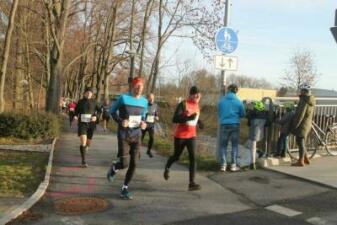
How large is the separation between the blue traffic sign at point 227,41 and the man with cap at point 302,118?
1741 mm

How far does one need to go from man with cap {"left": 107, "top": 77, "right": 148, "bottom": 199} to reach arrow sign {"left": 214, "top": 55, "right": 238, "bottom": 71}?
3.44 metres

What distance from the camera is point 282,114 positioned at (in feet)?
43.1

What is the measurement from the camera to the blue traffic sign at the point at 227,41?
12688 mm

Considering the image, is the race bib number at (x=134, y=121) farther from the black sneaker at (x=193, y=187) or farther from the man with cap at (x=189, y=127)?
the black sneaker at (x=193, y=187)

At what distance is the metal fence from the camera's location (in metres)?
12.9

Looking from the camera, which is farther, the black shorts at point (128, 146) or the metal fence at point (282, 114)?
the metal fence at point (282, 114)

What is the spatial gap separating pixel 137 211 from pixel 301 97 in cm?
514

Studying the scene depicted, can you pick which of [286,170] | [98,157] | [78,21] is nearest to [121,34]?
[78,21]

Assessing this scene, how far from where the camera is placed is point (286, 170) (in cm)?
1191

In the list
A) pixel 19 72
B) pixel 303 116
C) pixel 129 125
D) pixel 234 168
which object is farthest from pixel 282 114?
pixel 19 72

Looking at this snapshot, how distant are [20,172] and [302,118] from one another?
596 centimetres

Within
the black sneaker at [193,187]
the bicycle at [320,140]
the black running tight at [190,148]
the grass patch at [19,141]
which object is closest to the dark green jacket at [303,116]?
the bicycle at [320,140]

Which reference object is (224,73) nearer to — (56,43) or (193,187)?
(193,187)

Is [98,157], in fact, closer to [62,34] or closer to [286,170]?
[286,170]
